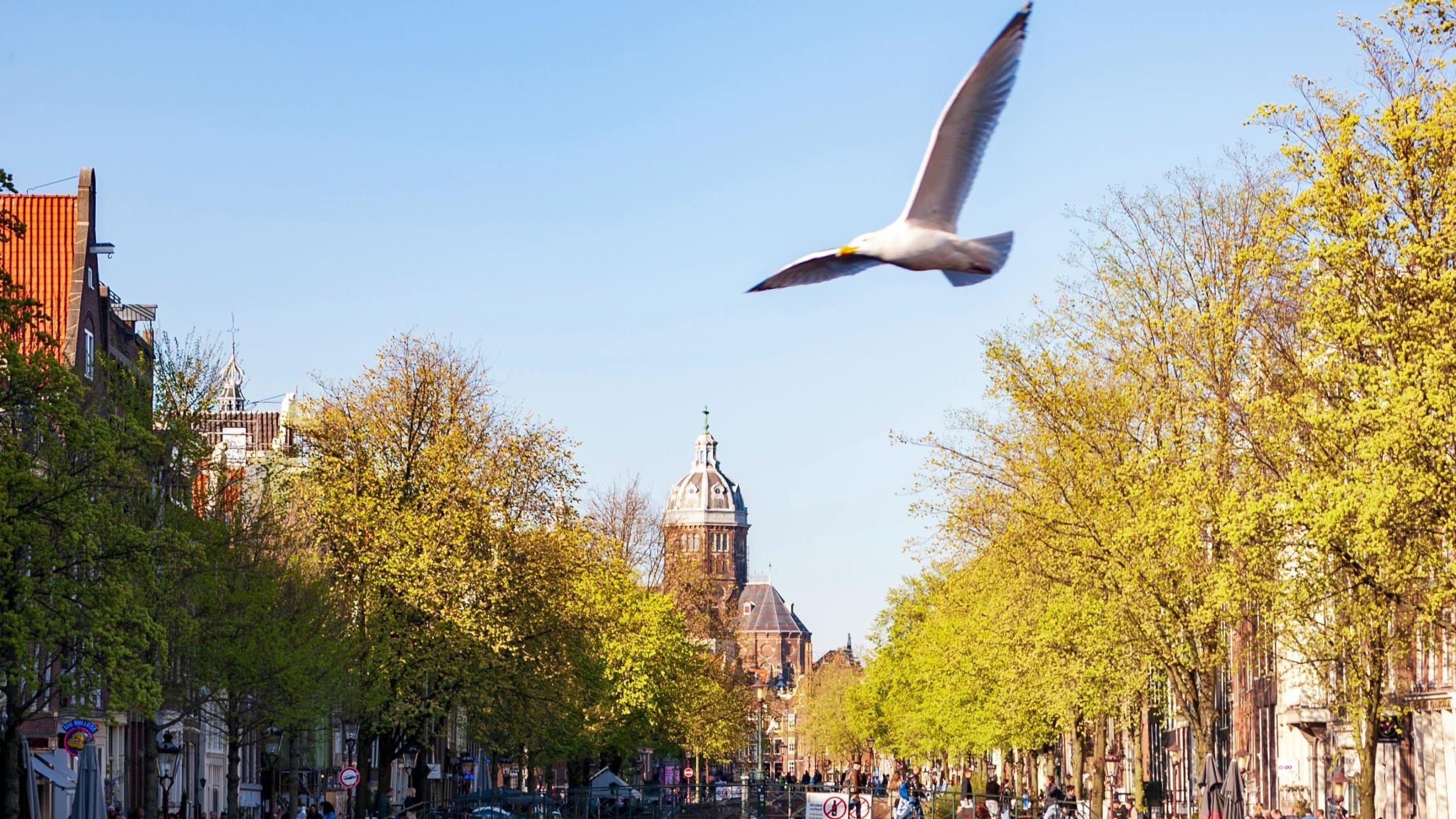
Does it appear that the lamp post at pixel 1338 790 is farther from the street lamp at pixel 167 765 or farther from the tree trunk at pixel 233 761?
the street lamp at pixel 167 765

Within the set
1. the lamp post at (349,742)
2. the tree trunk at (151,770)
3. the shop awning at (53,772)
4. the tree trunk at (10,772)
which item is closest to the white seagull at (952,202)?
the tree trunk at (10,772)

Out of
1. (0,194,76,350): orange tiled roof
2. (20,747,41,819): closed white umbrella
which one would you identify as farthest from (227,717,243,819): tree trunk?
(0,194,76,350): orange tiled roof

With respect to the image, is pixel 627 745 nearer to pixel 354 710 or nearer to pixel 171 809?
pixel 171 809

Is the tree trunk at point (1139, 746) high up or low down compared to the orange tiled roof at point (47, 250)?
down

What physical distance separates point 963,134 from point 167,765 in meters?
61.6

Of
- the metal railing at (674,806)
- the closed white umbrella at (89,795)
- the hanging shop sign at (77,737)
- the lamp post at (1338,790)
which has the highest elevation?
the hanging shop sign at (77,737)

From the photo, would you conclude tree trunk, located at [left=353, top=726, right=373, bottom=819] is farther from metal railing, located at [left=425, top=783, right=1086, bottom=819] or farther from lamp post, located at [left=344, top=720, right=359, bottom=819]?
lamp post, located at [left=344, top=720, right=359, bottom=819]

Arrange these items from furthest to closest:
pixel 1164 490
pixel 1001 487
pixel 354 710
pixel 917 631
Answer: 1. pixel 917 631
2. pixel 354 710
3. pixel 1001 487
4. pixel 1164 490

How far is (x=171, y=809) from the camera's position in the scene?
69.9 metres

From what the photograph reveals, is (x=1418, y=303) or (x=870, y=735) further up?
(x=1418, y=303)

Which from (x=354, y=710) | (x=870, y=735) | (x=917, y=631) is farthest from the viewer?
(x=870, y=735)

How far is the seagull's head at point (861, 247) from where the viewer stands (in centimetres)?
1180

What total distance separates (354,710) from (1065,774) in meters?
68.3

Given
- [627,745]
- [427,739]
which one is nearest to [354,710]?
[427,739]
